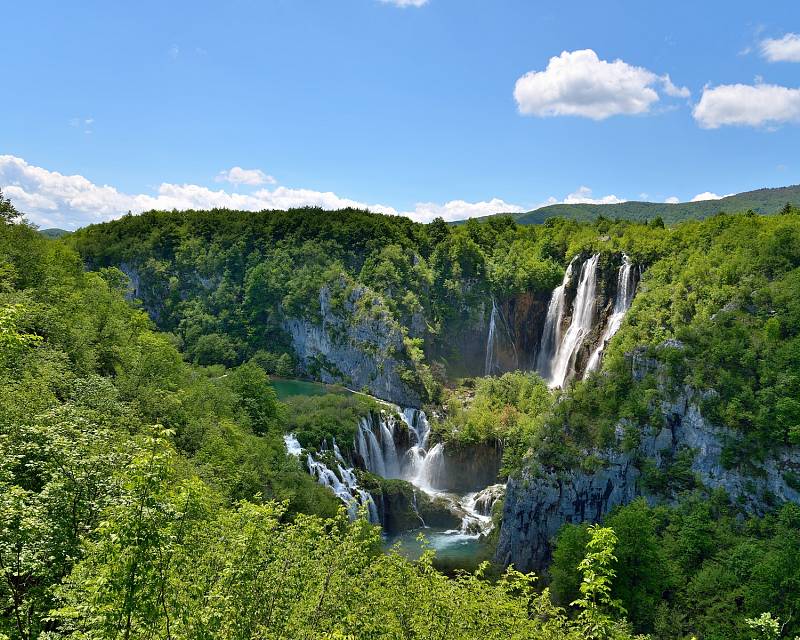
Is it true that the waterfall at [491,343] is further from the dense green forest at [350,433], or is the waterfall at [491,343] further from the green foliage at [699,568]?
the green foliage at [699,568]

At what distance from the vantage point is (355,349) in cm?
5497

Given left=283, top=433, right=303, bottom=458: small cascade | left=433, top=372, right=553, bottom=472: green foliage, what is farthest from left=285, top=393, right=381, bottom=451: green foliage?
left=433, top=372, right=553, bottom=472: green foliage

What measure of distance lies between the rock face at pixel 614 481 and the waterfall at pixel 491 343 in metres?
27.2

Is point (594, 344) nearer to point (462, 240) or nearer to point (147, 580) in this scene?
point (462, 240)

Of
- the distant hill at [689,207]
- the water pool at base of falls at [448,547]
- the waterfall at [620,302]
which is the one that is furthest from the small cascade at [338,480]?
the distant hill at [689,207]

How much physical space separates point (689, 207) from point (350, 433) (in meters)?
130

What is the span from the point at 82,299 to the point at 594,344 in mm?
36658

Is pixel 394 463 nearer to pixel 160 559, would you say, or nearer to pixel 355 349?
pixel 355 349

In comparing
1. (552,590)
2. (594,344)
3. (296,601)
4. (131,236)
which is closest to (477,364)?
(594,344)

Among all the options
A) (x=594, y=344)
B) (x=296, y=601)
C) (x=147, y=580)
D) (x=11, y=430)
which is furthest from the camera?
(x=594, y=344)

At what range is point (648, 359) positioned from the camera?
2902 centimetres

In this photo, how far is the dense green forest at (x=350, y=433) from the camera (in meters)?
7.47

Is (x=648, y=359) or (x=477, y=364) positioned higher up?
(x=648, y=359)

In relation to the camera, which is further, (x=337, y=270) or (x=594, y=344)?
(x=337, y=270)
